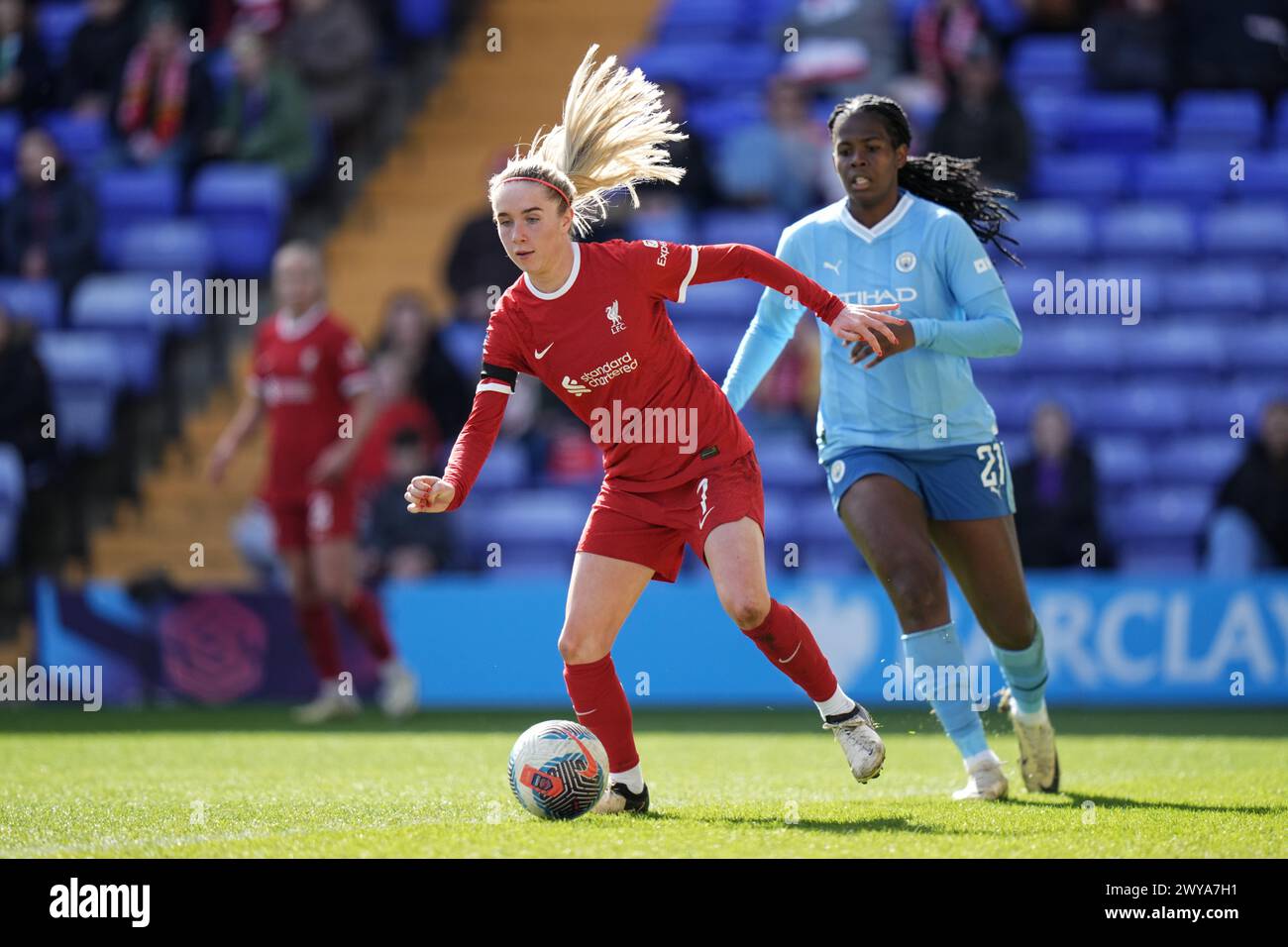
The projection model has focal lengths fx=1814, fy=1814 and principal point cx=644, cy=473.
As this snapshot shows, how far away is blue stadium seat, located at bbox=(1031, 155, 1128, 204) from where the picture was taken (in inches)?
547

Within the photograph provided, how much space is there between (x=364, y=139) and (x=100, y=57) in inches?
88.0

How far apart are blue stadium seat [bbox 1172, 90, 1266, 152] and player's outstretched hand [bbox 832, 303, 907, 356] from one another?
9.25 m

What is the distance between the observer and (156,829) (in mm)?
5539

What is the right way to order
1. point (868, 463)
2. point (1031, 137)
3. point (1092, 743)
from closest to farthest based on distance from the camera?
point (868, 463)
point (1092, 743)
point (1031, 137)

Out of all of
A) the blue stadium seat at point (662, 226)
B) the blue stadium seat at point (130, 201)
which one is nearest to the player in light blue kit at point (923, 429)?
the blue stadium seat at point (662, 226)

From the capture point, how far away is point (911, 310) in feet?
20.9

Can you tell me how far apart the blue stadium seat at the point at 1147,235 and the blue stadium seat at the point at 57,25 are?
8.67 meters

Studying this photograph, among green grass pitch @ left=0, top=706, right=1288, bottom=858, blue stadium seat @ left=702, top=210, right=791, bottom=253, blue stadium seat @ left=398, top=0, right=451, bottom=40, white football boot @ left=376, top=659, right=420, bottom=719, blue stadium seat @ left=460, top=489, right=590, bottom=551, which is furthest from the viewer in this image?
blue stadium seat @ left=398, top=0, right=451, bottom=40

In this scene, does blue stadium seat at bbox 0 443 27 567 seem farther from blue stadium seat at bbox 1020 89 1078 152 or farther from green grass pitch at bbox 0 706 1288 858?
blue stadium seat at bbox 1020 89 1078 152

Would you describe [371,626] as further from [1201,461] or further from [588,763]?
[1201,461]

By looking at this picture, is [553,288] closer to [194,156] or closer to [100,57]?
[194,156]

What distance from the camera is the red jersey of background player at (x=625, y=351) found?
5828mm

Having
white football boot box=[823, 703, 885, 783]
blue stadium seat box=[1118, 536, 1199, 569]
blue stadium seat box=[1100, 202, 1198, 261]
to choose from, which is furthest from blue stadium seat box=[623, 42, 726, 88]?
white football boot box=[823, 703, 885, 783]
